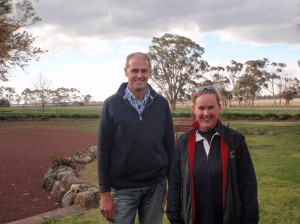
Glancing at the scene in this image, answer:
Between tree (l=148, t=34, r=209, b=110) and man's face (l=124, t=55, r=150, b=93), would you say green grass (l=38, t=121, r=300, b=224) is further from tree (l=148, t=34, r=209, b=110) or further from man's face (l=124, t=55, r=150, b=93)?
tree (l=148, t=34, r=209, b=110)

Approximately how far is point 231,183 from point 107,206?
3.32ft

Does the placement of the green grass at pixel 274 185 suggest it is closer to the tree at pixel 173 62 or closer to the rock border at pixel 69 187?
the rock border at pixel 69 187

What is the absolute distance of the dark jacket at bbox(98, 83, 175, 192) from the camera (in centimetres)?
283

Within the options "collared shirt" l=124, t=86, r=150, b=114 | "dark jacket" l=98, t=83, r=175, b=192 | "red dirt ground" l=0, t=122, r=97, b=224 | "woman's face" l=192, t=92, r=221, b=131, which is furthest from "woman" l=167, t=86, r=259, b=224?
"red dirt ground" l=0, t=122, r=97, b=224

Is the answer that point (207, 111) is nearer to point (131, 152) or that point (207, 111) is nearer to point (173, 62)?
point (131, 152)

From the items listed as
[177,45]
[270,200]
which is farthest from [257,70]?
[270,200]

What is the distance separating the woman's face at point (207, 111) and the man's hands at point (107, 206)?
0.92 metres

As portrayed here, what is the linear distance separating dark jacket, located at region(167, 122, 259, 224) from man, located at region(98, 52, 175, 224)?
41 cm

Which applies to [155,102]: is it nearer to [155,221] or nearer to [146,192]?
[146,192]

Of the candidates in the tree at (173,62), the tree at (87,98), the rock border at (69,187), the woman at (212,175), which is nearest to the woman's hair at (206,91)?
the woman at (212,175)

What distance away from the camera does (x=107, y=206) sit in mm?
2811

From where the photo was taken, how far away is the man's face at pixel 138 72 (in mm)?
2877

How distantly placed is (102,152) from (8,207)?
437cm

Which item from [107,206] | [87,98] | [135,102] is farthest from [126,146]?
[87,98]
